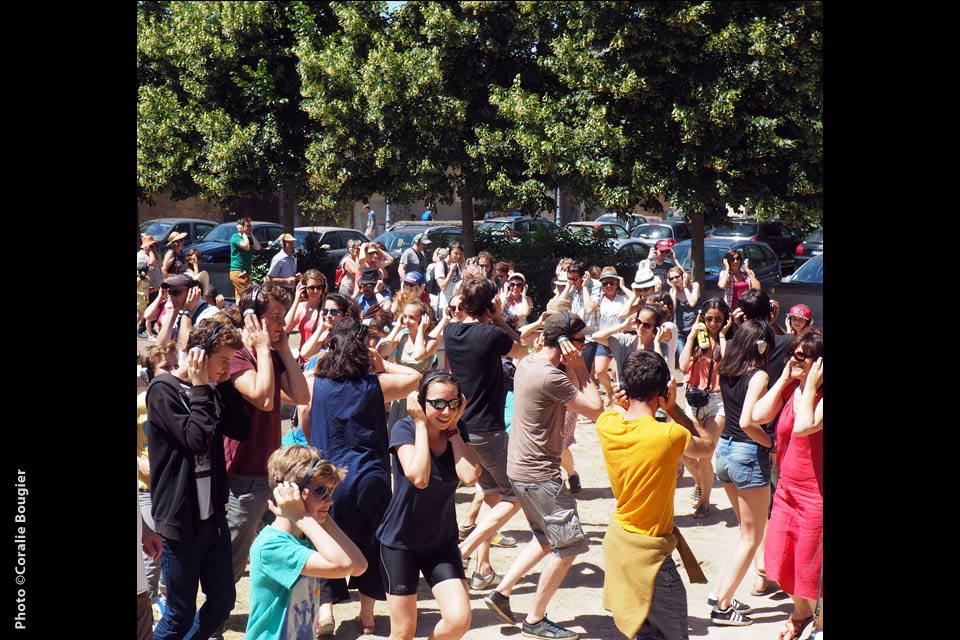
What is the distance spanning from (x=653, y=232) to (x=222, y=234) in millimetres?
12819

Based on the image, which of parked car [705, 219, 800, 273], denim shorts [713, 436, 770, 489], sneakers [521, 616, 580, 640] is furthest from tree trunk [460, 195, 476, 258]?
sneakers [521, 616, 580, 640]

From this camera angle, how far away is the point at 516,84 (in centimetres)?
1819

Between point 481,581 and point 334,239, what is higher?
point 334,239

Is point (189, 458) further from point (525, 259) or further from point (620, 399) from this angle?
point (525, 259)

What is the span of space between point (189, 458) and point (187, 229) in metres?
A: 22.6

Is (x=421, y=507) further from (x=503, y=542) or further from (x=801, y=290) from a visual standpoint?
(x=801, y=290)

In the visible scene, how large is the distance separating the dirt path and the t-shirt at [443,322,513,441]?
1216mm

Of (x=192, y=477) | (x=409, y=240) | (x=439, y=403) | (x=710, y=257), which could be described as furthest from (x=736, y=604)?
(x=409, y=240)

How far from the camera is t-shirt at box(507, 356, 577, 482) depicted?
18.3 feet

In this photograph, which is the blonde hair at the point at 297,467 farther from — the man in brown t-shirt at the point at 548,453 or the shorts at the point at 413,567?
the man in brown t-shirt at the point at 548,453

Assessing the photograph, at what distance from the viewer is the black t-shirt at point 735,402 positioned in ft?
20.2

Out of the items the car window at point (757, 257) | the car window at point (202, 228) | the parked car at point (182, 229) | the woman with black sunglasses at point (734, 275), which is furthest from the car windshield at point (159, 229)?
the woman with black sunglasses at point (734, 275)

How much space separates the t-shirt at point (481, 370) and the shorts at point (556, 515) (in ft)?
2.57

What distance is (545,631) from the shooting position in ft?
19.0
